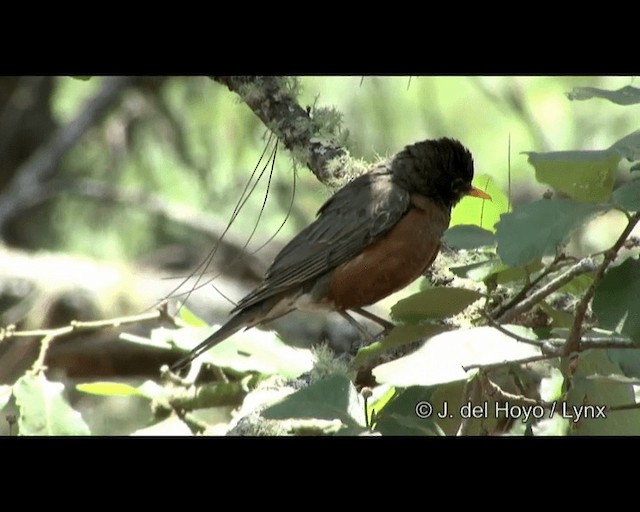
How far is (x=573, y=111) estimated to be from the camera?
3623 millimetres

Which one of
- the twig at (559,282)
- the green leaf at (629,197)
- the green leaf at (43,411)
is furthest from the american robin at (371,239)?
the green leaf at (629,197)

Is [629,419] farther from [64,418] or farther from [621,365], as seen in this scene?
[64,418]

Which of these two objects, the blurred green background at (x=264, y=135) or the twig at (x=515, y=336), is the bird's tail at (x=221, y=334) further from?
the twig at (x=515, y=336)

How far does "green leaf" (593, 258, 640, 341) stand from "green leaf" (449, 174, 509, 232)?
57 cm

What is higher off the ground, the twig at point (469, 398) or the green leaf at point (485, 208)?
the green leaf at point (485, 208)

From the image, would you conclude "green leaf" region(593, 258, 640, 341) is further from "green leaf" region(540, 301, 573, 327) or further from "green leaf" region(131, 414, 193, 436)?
"green leaf" region(131, 414, 193, 436)

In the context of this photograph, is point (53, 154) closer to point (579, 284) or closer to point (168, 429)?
point (168, 429)

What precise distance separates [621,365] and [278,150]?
1.23 m

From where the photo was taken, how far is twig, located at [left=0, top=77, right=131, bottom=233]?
412cm

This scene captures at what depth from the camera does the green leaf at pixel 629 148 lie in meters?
1.34

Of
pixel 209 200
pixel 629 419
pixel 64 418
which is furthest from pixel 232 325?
pixel 209 200

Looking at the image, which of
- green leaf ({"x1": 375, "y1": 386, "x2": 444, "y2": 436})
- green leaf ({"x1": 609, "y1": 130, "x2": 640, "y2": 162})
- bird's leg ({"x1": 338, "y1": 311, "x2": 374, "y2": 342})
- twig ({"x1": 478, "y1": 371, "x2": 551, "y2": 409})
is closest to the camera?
green leaf ({"x1": 609, "y1": 130, "x2": 640, "y2": 162})

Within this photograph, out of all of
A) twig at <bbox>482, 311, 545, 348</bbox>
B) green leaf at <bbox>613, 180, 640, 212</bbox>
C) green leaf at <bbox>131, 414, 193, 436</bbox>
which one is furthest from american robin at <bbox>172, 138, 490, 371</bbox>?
green leaf at <bbox>613, 180, 640, 212</bbox>

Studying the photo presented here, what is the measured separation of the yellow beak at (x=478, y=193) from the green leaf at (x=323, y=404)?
0.76 metres
